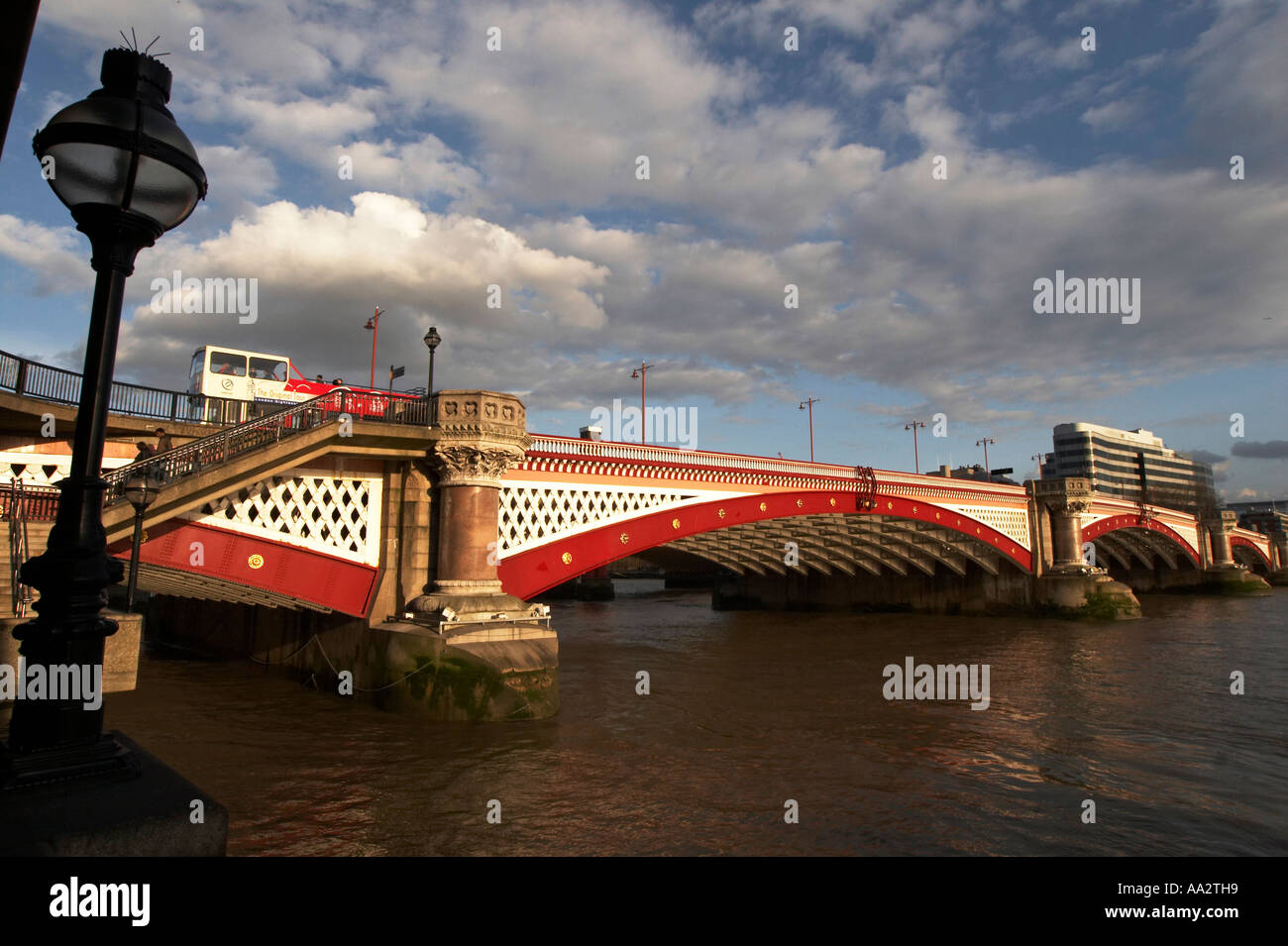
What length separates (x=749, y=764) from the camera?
13.6 m

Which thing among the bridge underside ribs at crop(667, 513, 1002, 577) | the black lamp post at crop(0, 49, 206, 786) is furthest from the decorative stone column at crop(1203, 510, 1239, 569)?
the black lamp post at crop(0, 49, 206, 786)

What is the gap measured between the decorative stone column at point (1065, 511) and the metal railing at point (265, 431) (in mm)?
40419

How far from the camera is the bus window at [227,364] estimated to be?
20.6 meters

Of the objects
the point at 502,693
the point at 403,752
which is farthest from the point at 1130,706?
the point at 403,752

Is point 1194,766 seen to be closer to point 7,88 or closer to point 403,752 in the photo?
point 403,752

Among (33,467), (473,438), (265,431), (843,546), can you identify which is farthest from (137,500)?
(843,546)

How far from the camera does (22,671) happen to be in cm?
325

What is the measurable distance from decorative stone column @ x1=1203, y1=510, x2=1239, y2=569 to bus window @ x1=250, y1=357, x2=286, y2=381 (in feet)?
269

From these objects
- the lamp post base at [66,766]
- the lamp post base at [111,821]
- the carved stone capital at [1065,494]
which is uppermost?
the carved stone capital at [1065,494]

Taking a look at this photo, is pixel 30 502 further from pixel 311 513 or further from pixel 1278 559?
pixel 1278 559

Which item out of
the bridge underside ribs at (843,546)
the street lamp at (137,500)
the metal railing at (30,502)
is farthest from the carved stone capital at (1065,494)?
the metal railing at (30,502)

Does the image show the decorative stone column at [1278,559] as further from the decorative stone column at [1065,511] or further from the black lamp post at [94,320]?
the black lamp post at [94,320]

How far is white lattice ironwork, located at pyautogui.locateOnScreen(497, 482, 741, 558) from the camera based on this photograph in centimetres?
1994
